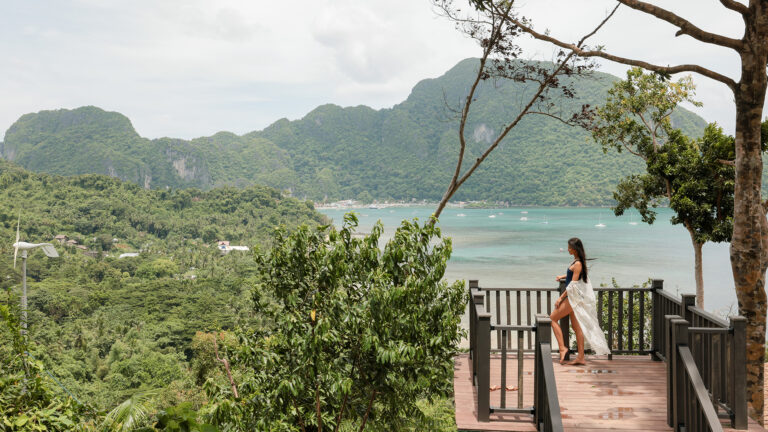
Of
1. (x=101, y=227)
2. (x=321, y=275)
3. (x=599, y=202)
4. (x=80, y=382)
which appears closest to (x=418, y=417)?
(x=321, y=275)

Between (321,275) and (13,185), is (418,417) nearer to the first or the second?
(321,275)

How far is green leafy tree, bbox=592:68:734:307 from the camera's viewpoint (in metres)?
8.80

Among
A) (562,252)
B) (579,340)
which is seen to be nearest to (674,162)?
(579,340)

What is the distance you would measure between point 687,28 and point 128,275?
66192 mm

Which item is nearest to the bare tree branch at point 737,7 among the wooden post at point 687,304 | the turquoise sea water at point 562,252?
the wooden post at point 687,304

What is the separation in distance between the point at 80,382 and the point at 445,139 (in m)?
82.7

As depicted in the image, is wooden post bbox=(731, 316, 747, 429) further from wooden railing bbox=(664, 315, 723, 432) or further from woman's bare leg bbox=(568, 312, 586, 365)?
woman's bare leg bbox=(568, 312, 586, 365)

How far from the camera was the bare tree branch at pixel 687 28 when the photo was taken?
188 inches

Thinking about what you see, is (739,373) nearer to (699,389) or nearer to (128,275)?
(699,389)

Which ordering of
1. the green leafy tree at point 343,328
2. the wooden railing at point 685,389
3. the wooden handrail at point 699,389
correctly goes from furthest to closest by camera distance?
the green leafy tree at point 343,328
the wooden railing at point 685,389
the wooden handrail at point 699,389

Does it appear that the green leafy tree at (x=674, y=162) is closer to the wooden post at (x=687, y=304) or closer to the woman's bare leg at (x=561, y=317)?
the wooden post at (x=687, y=304)

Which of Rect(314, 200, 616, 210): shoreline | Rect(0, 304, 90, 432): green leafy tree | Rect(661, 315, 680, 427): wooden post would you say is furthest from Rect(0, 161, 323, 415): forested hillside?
Rect(314, 200, 616, 210): shoreline

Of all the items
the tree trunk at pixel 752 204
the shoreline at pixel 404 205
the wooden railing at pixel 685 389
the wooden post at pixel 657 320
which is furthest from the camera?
the shoreline at pixel 404 205

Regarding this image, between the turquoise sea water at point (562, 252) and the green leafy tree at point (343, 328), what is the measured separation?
22.6 m
